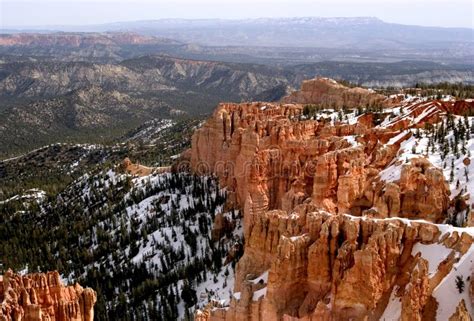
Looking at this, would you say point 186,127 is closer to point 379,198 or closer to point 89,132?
point 89,132

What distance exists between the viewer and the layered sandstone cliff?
25078 mm

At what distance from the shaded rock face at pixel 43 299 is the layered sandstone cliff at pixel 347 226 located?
703 centimetres

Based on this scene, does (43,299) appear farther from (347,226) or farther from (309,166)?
(309,166)

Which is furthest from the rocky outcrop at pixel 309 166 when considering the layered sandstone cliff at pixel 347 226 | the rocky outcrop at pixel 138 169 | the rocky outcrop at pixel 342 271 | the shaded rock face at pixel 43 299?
the rocky outcrop at pixel 138 169

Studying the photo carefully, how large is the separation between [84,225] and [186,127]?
226 feet

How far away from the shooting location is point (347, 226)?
26844 mm

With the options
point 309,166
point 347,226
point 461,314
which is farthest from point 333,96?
point 461,314

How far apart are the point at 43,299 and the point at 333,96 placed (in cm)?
5996

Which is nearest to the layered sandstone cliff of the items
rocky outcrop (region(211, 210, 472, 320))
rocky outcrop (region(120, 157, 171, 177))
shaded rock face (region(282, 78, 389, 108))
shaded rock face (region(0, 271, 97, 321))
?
rocky outcrop (region(211, 210, 472, 320))

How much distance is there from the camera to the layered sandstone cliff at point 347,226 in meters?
25.1

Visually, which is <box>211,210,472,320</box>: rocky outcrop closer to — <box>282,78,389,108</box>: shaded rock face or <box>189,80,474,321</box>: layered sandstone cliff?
<box>189,80,474,321</box>: layered sandstone cliff

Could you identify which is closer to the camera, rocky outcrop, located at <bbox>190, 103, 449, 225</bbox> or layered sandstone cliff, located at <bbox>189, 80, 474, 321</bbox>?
layered sandstone cliff, located at <bbox>189, 80, 474, 321</bbox>

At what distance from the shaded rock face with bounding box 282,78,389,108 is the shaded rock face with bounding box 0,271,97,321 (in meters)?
45.8

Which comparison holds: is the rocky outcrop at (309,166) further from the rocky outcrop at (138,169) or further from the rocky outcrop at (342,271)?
the rocky outcrop at (138,169)
